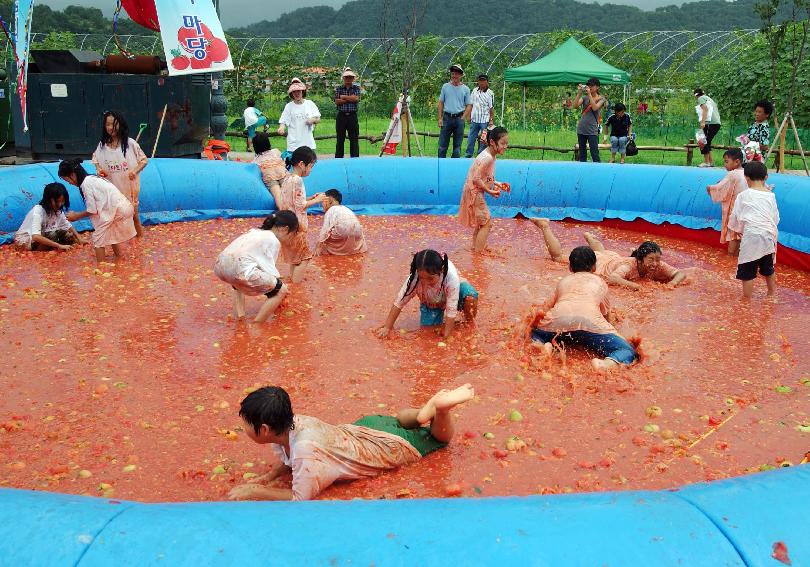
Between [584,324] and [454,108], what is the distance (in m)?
8.89

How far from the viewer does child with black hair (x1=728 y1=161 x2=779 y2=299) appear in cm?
721

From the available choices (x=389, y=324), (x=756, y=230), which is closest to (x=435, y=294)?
(x=389, y=324)

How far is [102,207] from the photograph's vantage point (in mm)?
8328

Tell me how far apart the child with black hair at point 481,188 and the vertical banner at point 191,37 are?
570 centimetres

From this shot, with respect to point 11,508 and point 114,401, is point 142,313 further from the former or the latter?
point 11,508

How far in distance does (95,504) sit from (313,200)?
6.85 metres

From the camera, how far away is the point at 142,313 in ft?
22.6

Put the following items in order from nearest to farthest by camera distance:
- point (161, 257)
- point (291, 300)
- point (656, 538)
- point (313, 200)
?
point (656, 538)
point (291, 300)
point (161, 257)
point (313, 200)

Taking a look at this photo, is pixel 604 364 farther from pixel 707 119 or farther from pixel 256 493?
pixel 707 119

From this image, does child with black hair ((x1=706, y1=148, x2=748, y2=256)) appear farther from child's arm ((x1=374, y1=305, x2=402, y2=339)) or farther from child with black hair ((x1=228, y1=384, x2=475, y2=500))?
child with black hair ((x1=228, y1=384, x2=475, y2=500))

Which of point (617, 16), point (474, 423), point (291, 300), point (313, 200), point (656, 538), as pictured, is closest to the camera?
point (656, 538)

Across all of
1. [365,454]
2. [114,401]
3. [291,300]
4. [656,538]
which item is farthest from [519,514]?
[291,300]

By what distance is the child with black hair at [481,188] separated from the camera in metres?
8.71

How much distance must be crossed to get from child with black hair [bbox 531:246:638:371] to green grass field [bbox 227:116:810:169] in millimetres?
11877
